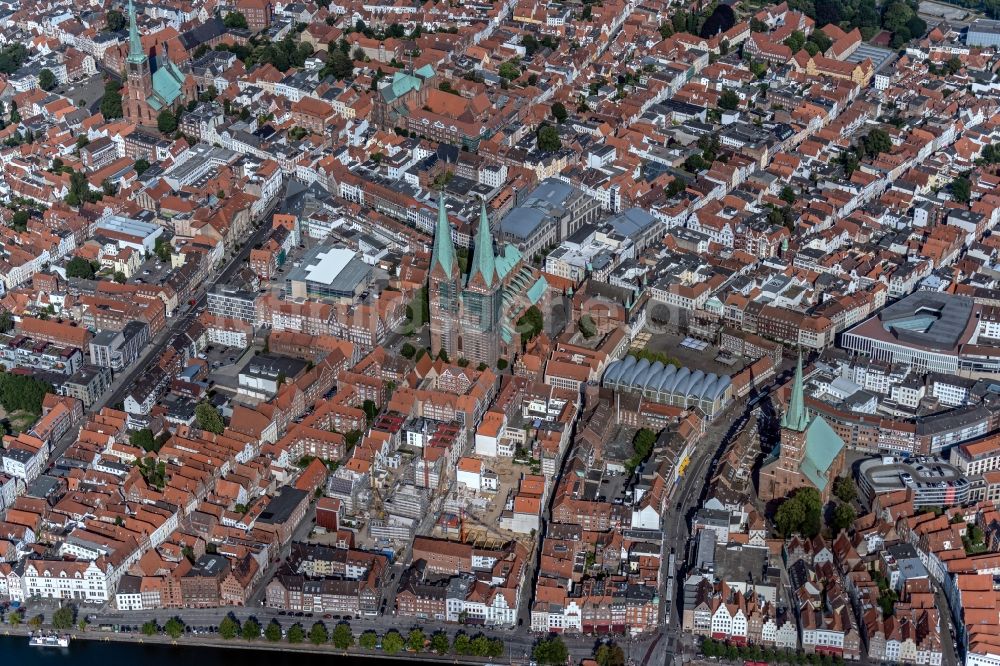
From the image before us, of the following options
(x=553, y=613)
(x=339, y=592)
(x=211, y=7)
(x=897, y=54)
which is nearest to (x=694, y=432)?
(x=553, y=613)

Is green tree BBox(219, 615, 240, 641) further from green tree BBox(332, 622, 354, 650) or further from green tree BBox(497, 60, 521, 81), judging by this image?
green tree BBox(497, 60, 521, 81)

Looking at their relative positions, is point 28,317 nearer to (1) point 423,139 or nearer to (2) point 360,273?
(2) point 360,273

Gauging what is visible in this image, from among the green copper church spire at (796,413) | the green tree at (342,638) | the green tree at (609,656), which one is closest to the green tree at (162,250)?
the green tree at (342,638)

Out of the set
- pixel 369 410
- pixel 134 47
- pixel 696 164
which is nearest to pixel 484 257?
pixel 369 410

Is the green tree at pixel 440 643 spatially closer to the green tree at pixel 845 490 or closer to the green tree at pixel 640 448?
the green tree at pixel 640 448

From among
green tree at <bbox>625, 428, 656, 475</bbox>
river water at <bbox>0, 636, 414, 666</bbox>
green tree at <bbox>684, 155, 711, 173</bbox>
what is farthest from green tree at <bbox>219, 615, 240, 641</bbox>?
green tree at <bbox>684, 155, 711, 173</bbox>
